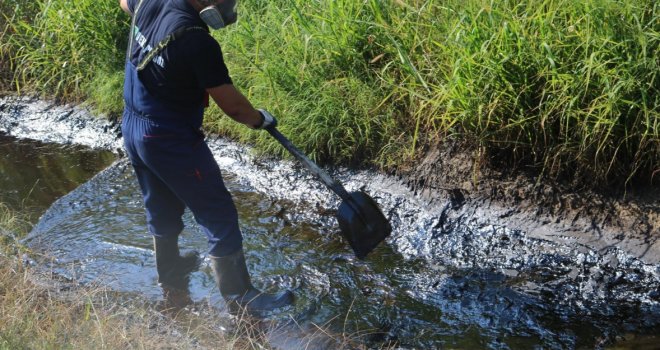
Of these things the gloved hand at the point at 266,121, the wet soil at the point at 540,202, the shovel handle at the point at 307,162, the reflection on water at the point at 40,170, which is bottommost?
the reflection on water at the point at 40,170

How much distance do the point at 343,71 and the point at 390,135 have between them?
2.01ft

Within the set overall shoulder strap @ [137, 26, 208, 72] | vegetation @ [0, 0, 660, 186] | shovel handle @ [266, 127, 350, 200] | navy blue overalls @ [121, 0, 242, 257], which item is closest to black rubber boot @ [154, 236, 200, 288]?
navy blue overalls @ [121, 0, 242, 257]

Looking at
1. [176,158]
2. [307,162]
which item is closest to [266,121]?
[307,162]

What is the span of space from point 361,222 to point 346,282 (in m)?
0.46

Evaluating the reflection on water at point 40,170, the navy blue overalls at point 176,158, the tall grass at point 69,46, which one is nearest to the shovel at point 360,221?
the navy blue overalls at point 176,158

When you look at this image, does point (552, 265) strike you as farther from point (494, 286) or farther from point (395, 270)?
point (395, 270)

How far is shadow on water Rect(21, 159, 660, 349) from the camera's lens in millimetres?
3914

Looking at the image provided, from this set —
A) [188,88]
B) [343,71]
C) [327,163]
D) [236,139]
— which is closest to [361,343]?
[188,88]

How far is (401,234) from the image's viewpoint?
16.0ft

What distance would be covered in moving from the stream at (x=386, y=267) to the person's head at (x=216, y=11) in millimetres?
1454

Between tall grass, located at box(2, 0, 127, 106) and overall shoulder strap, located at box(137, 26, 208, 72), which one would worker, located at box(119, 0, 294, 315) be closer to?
overall shoulder strap, located at box(137, 26, 208, 72)

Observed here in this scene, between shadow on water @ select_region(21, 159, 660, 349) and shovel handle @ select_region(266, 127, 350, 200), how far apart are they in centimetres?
61

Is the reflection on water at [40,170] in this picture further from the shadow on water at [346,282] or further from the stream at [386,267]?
the shadow on water at [346,282]

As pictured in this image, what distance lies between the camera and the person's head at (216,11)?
10.9ft
